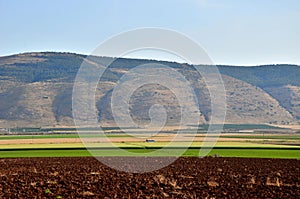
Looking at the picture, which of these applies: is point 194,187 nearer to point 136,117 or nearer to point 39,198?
point 39,198

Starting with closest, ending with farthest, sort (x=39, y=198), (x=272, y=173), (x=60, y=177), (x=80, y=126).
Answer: (x=39, y=198), (x=60, y=177), (x=272, y=173), (x=80, y=126)

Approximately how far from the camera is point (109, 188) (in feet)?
91.8

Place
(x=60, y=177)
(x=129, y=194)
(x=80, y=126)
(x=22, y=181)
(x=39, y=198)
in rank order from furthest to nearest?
(x=80, y=126)
(x=60, y=177)
(x=22, y=181)
(x=129, y=194)
(x=39, y=198)

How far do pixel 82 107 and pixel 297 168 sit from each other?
527 ft

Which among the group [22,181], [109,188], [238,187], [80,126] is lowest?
[80,126]

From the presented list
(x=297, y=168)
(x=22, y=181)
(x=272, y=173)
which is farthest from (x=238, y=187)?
(x=297, y=168)

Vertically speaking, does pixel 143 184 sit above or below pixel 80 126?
above

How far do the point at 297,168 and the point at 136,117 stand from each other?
15113cm

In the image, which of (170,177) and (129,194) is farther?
(170,177)

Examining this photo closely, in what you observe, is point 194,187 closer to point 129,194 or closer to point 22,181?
point 129,194

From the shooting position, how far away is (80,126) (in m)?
190

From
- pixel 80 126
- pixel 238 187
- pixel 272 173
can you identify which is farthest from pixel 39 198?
pixel 80 126

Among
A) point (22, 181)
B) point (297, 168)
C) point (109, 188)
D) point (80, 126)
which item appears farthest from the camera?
point (80, 126)

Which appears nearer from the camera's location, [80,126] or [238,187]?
[238,187]
